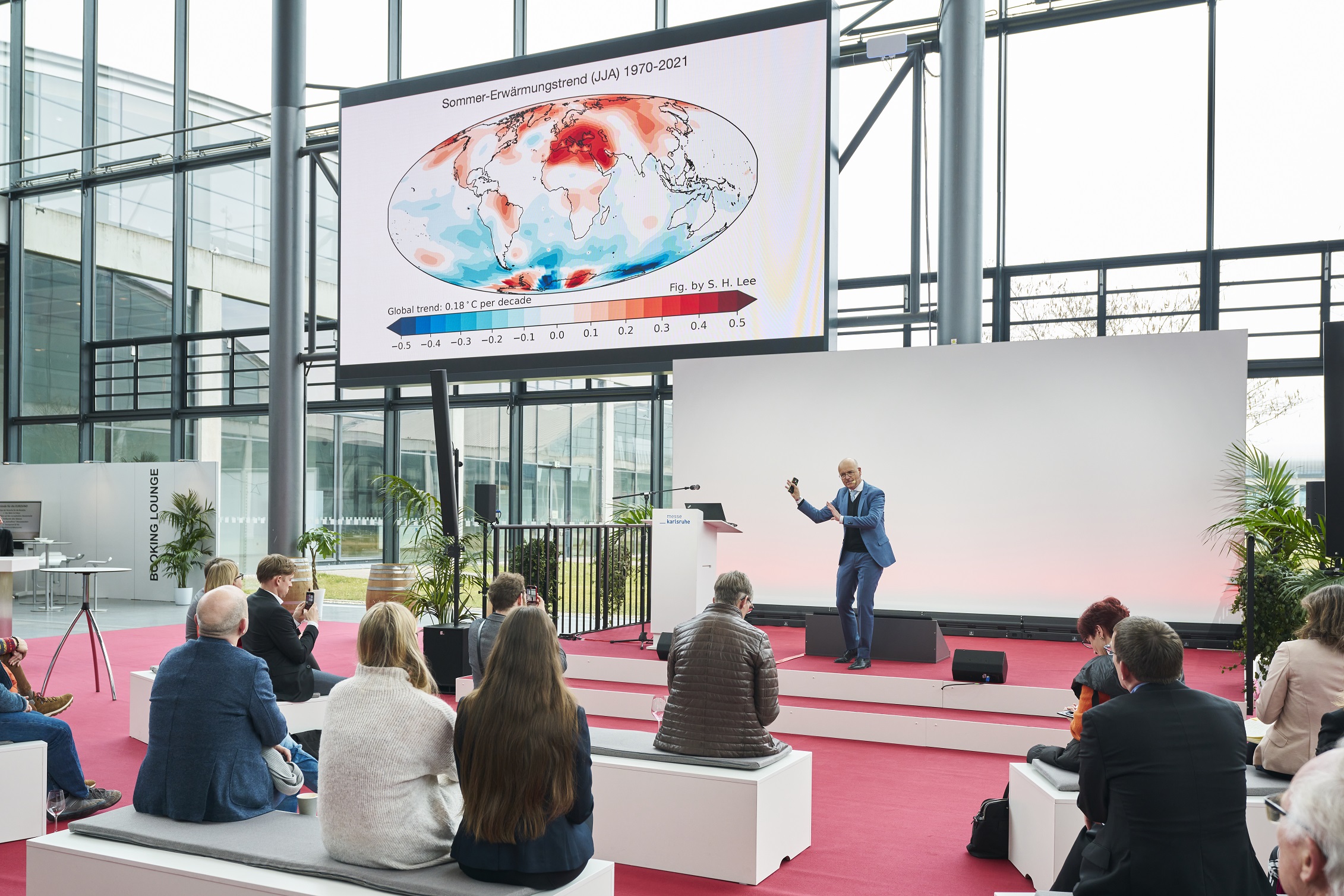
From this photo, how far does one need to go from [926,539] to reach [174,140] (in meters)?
11.7

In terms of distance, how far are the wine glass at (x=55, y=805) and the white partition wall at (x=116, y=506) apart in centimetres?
942

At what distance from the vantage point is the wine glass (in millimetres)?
4516

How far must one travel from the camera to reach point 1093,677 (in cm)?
355

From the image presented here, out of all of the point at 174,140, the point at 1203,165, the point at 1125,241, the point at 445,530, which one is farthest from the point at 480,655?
the point at 174,140

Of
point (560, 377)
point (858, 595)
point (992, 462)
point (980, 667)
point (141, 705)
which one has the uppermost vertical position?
point (560, 377)

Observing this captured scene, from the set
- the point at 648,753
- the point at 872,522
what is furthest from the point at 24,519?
the point at 648,753

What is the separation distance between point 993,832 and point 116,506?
13315mm

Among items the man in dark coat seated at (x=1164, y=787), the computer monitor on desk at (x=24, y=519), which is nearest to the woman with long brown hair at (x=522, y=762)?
the man in dark coat seated at (x=1164, y=787)

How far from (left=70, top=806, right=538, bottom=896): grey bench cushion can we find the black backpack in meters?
2.19

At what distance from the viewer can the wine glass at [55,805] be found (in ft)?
14.8

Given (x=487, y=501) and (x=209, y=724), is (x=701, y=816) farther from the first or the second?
(x=487, y=501)

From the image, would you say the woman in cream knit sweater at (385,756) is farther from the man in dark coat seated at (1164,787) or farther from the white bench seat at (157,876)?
the man in dark coat seated at (1164,787)

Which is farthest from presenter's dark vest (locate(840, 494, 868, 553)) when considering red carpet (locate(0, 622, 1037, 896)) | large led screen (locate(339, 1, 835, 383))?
large led screen (locate(339, 1, 835, 383))

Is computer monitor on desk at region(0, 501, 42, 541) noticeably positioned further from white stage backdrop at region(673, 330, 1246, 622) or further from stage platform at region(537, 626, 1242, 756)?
white stage backdrop at region(673, 330, 1246, 622)
